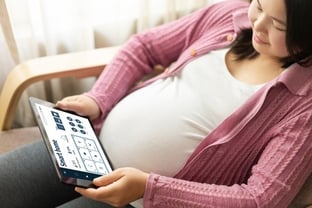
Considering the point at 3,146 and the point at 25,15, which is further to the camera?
the point at 25,15

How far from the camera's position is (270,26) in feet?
3.08

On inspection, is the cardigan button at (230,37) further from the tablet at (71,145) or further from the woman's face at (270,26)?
the tablet at (71,145)

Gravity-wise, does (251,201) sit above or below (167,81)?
below

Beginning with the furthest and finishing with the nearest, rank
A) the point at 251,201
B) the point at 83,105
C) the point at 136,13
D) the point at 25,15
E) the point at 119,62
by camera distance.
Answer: the point at 136,13 → the point at 25,15 → the point at 119,62 → the point at 83,105 → the point at 251,201

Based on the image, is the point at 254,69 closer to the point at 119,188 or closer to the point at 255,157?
the point at 255,157

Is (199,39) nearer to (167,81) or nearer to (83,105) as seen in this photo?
(167,81)

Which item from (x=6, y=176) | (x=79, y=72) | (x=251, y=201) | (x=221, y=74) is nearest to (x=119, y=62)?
(x=79, y=72)

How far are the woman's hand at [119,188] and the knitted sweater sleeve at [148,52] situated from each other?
28cm

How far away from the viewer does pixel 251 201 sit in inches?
36.9

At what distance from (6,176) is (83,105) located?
0.24 m

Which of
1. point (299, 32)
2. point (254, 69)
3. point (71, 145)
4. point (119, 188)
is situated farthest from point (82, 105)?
point (299, 32)

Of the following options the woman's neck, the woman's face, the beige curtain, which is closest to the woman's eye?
the woman's face

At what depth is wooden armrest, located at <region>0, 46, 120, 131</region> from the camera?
1.31 meters

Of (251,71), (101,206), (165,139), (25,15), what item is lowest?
(101,206)
